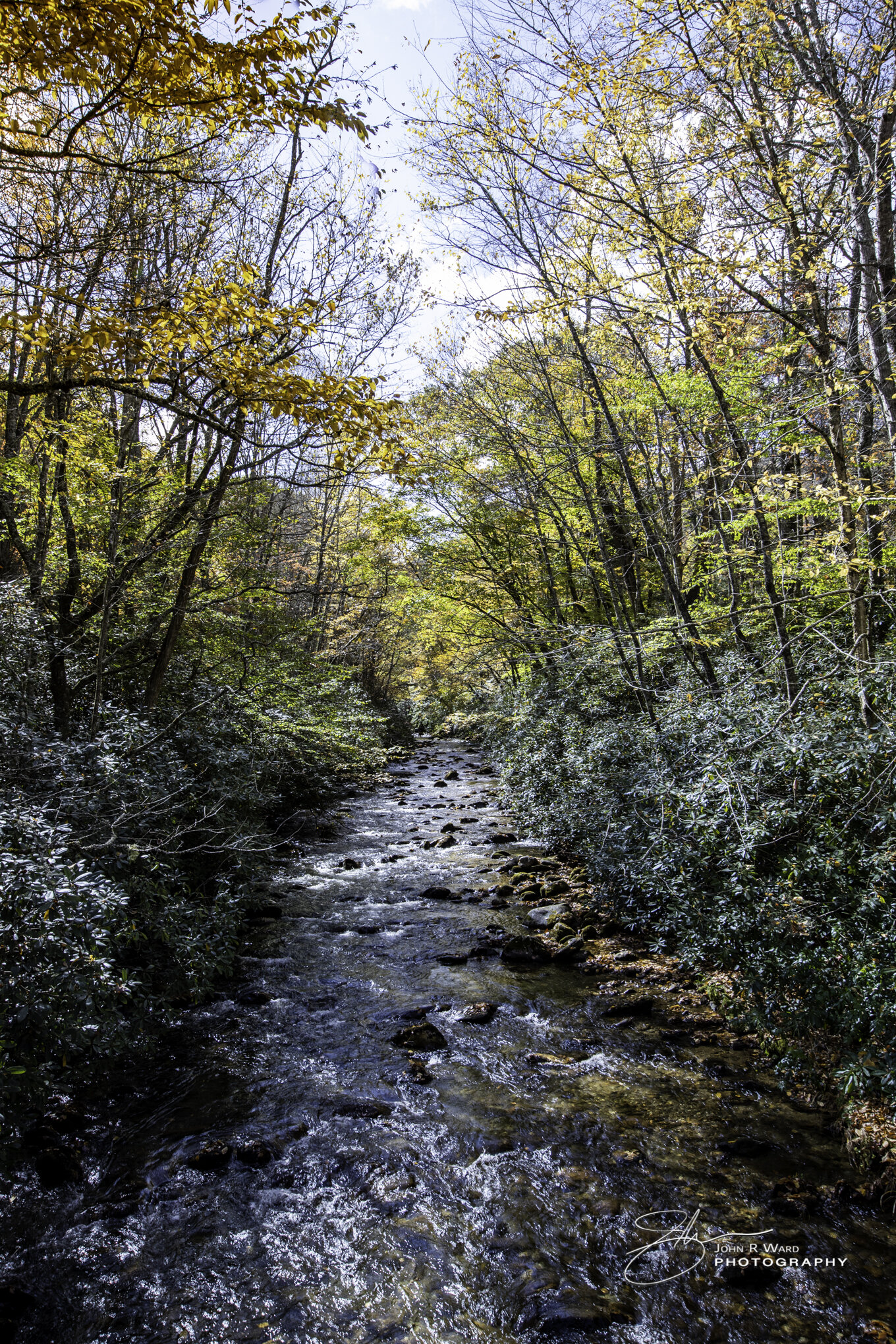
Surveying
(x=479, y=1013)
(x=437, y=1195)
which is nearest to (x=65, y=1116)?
(x=437, y=1195)

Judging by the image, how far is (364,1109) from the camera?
4352 mm

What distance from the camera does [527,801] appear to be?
1118cm

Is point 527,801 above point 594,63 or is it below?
below

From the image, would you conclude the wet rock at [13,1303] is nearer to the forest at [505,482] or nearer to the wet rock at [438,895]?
the forest at [505,482]

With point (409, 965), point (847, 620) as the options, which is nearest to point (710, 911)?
point (409, 965)

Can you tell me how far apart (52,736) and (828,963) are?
6443mm

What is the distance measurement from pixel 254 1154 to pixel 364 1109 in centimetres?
76

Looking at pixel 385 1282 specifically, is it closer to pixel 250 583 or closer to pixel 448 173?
pixel 250 583

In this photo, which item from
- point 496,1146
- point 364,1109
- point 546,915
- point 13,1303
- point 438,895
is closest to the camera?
point 13,1303

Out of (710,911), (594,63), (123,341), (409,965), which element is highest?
(594,63)

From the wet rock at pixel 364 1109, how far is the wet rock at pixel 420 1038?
0.69m
